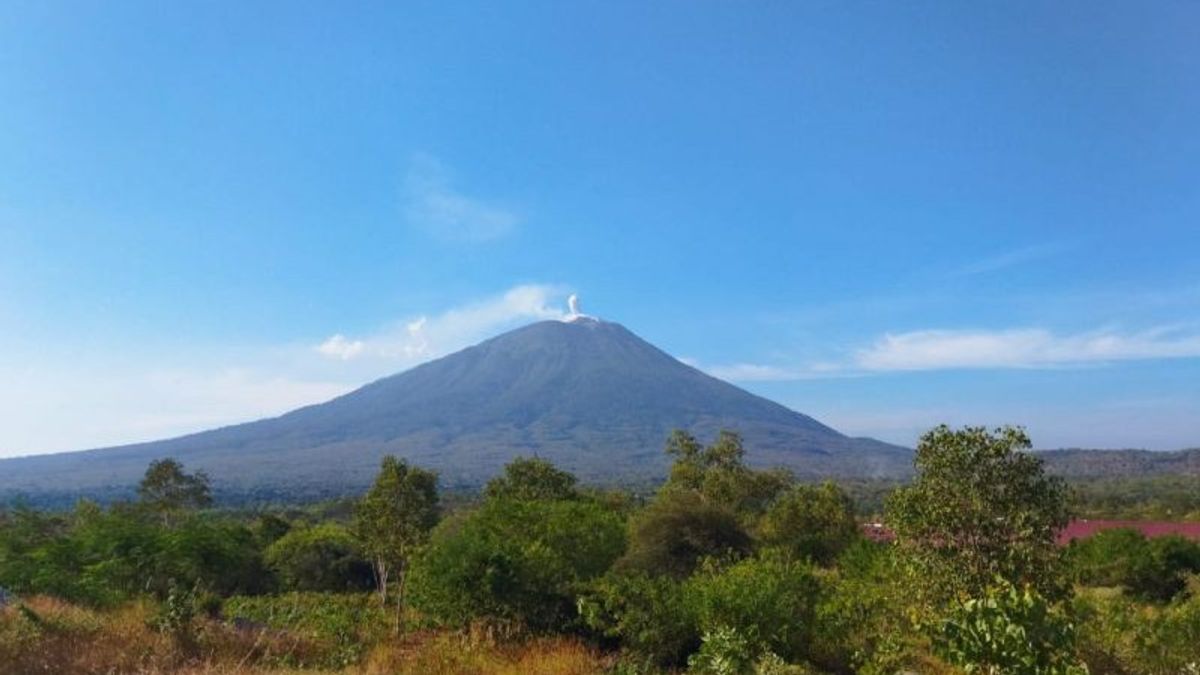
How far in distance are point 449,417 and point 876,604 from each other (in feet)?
597

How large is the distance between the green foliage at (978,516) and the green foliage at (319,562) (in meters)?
22.5

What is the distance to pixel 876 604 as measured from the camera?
389 inches

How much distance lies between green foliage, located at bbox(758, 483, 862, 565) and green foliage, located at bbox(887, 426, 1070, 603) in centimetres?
1732

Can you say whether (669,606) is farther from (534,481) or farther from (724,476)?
(724,476)

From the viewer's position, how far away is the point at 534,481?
30.7 m

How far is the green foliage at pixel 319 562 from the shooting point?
27250 millimetres

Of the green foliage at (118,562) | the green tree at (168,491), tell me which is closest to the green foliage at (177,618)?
the green foliage at (118,562)

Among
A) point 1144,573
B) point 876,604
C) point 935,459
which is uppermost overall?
point 935,459

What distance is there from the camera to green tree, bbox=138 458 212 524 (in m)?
39.1

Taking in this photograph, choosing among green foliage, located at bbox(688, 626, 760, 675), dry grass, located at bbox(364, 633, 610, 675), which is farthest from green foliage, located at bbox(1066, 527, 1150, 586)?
dry grass, located at bbox(364, 633, 610, 675)

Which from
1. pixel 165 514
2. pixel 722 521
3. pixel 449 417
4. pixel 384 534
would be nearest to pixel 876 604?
pixel 722 521

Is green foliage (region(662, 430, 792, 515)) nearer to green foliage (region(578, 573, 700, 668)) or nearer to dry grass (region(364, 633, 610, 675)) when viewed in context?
green foliage (region(578, 573, 700, 668))

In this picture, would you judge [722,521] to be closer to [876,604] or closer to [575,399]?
[876,604]

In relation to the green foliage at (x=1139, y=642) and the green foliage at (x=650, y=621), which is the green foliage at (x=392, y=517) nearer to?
the green foliage at (x=650, y=621)
